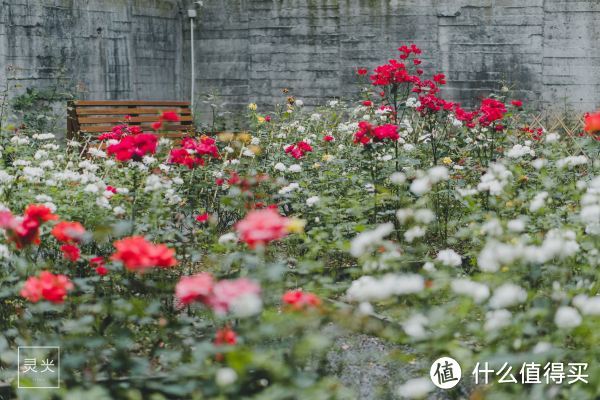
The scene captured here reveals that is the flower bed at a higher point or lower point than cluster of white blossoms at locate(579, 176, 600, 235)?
lower

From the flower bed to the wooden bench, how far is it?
3.00m

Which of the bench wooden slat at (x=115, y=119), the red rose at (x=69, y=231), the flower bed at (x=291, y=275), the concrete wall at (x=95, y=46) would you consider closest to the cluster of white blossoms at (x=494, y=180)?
the flower bed at (x=291, y=275)

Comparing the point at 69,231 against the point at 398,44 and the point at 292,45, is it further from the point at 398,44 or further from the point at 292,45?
the point at 292,45

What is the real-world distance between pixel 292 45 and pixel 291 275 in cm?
697

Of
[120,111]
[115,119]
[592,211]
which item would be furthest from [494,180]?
[120,111]

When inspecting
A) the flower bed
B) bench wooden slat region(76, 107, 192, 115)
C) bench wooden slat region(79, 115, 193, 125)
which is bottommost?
the flower bed

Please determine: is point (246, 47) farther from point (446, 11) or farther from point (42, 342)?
point (42, 342)

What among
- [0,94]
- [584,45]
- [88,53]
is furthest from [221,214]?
Result: [584,45]

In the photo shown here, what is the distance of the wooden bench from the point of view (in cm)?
872

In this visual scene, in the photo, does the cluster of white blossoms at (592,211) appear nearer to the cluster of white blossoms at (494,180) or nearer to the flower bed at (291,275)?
the flower bed at (291,275)

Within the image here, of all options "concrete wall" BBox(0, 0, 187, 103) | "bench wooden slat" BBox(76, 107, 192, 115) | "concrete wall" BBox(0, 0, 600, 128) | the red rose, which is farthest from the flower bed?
"concrete wall" BBox(0, 0, 600, 128)

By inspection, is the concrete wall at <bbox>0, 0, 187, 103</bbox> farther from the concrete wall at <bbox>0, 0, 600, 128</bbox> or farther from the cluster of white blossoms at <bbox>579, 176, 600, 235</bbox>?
the cluster of white blossoms at <bbox>579, 176, 600, 235</bbox>

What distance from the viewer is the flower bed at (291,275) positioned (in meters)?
2.21

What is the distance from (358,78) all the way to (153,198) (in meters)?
7.03
